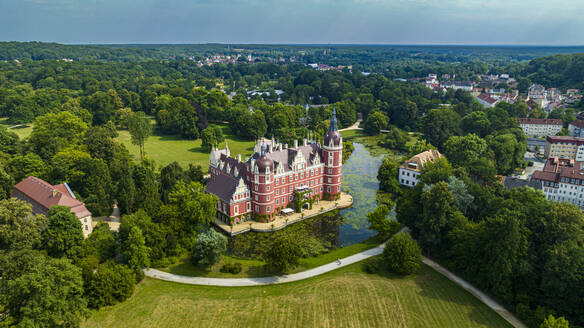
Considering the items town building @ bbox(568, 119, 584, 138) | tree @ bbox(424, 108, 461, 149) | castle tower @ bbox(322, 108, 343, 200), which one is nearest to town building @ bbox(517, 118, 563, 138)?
town building @ bbox(568, 119, 584, 138)

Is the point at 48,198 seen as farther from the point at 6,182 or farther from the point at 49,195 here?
the point at 6,182

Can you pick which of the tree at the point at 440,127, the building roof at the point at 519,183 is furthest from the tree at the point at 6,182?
the tree at the point at 440,127

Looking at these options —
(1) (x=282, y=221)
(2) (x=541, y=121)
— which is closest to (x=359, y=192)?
(1) (x=282, y=221)

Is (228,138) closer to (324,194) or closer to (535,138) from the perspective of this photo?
(324,194)

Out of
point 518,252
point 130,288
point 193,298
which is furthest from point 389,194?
point 130,288

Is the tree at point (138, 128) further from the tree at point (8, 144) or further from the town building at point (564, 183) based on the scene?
the town building at point (564, 183)

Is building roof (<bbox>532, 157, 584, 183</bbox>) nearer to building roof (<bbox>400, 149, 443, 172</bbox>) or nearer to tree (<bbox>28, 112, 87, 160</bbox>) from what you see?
building roof (<bbox>400, 149, 443, 172</bbox>)
